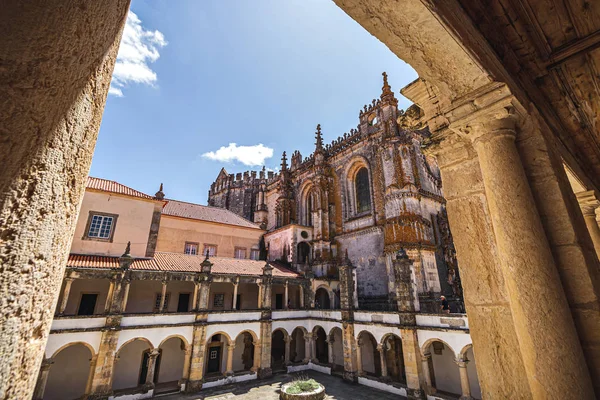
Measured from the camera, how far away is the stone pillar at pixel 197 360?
1562 cm

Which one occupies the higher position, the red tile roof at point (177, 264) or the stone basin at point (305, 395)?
the red tile roof at point (177, 264)

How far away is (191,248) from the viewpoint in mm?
22594

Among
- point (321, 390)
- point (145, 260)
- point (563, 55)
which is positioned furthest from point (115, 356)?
point (563, 55)

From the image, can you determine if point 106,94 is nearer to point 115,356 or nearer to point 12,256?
point 12,256

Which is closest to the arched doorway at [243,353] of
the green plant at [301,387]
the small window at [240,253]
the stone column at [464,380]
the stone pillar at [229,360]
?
the stone pillar at [229,360]

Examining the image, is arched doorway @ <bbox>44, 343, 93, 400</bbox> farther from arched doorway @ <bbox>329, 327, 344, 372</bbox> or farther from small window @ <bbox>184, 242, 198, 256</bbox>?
arched doorway @ <bbox>329, 327, 344, 372</bbox>

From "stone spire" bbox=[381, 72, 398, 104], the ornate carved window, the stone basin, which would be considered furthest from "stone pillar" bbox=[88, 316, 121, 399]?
"stone spire" bbox=[381, 72, 398, 104]

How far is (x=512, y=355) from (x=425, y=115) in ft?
9.75

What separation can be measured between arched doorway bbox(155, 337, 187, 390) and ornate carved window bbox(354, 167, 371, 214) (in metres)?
16.2

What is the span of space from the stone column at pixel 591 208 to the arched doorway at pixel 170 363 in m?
19.1

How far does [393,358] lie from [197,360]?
1155 cm

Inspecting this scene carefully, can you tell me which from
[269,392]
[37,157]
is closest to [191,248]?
[269,392]

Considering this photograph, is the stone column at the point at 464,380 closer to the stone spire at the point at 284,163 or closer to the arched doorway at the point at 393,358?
the arched doorway at the point at 393,358

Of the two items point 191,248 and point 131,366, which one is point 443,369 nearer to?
point 131,366
